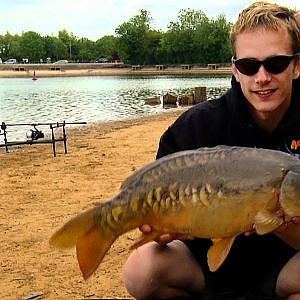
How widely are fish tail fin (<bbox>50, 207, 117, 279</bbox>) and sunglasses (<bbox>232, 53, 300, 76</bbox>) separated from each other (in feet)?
3.72

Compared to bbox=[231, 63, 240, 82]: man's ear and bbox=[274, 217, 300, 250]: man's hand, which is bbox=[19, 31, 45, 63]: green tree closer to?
bbox=[231, 63, 240, 82]: man's ear

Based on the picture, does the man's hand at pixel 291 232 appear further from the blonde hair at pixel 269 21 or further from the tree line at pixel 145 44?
the tree line at pixel 145 44

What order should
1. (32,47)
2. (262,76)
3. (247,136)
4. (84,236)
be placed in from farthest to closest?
1. (32,47)
2. (247,136)
3. (262,76)
4. (84,236)

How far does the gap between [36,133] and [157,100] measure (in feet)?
68.5

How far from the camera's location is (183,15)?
11475 centimetres

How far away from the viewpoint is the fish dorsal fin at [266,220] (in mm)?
Result: 2555

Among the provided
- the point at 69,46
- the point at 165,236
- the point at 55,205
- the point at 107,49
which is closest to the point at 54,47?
the point at 69,46

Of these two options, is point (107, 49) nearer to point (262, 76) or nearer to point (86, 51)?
point (86, 51)

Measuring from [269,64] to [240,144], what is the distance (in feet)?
1.80

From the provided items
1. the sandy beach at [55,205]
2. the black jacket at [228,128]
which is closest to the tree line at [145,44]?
the sandy beach at [55,205]

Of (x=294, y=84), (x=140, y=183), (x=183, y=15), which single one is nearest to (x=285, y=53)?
(x=294, y=84)

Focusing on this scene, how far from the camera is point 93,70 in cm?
10906

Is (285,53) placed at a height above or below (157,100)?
above

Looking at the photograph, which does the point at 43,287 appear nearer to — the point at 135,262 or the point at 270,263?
the point at 135,262
